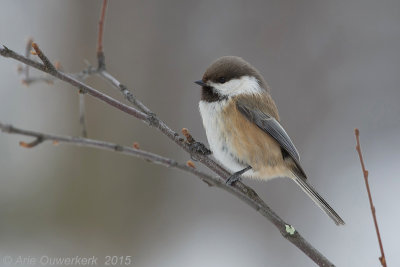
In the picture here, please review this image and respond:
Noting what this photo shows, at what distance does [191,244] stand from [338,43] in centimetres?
323

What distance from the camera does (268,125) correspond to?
2.45m

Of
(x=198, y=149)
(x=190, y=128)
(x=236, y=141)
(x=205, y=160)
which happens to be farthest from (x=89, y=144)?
(x=190, y=128)

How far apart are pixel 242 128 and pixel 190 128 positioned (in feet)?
7.54

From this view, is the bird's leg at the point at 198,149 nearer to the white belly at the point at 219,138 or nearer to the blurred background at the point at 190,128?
the white belly at the point at 219,138

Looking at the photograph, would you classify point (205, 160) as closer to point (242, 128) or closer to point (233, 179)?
point (233, 179)

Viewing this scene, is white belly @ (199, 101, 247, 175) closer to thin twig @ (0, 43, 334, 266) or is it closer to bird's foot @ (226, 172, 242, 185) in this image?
bird's foot @ (226, 172, 242, 185)

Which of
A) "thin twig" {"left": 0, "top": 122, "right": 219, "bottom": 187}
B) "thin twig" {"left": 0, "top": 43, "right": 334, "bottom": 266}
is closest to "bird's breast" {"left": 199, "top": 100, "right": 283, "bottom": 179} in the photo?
"thin twig" {"left": 0, "top": 43, "right": 334, "bottom": 266}

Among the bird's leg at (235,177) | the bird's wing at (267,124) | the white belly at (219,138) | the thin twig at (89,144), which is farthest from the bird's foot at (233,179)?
the thin twig at (89,144)

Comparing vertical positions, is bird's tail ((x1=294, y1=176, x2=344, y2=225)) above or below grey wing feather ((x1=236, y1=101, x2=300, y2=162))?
below

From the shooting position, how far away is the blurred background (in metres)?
4.26

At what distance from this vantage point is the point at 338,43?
5395 millimetres

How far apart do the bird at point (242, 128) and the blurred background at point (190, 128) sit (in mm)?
1970

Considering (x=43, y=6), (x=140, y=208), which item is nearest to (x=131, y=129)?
(x=140, y=208)

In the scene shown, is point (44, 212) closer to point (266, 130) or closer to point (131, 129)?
point (131, 129)
